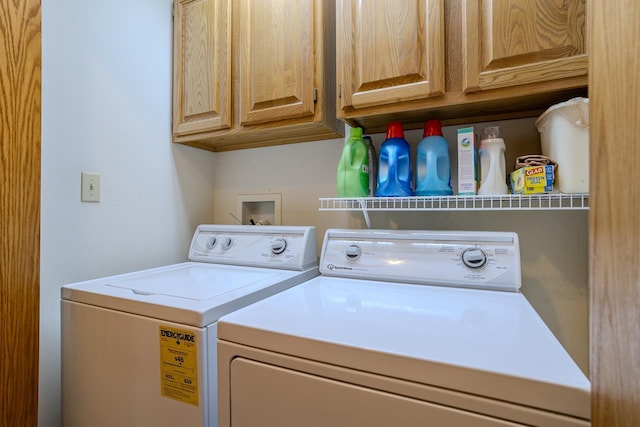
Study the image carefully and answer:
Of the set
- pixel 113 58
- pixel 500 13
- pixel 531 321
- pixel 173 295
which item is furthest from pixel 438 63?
pixel 113 58

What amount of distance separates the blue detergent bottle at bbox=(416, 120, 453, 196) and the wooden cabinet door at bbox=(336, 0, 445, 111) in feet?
0.66

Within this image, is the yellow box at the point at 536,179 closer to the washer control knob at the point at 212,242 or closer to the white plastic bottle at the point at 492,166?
the white plastic bottle at the point at 492,166

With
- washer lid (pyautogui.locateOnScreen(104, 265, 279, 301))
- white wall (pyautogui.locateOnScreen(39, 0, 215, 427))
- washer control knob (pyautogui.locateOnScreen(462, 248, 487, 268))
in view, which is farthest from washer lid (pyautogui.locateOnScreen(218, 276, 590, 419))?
white wall (pyautogui.locateOnScreen(39, 0, 215, 427))

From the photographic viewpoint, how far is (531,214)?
1254 mm

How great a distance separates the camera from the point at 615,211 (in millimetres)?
414

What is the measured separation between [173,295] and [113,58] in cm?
116

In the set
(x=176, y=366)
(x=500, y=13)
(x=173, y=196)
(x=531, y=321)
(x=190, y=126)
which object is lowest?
(x=176, y=366)

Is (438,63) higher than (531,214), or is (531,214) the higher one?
(438,63)

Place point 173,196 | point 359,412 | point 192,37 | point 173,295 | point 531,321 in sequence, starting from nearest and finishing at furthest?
point 359,412 < point 531,321 < point 173,295 < point 192,37 < point 173,196

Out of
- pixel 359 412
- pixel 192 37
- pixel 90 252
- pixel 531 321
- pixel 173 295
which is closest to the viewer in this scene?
pixel 359 412

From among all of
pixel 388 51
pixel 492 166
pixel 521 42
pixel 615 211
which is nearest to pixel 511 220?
pixel 492 166

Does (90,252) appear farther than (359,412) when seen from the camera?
Yes

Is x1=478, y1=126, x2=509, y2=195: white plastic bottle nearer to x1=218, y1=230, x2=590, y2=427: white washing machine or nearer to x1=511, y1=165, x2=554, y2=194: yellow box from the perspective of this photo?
x1=511, y1=165, x2=554, y2=194: yellow box

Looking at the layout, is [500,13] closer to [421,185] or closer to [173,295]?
[421,185]
